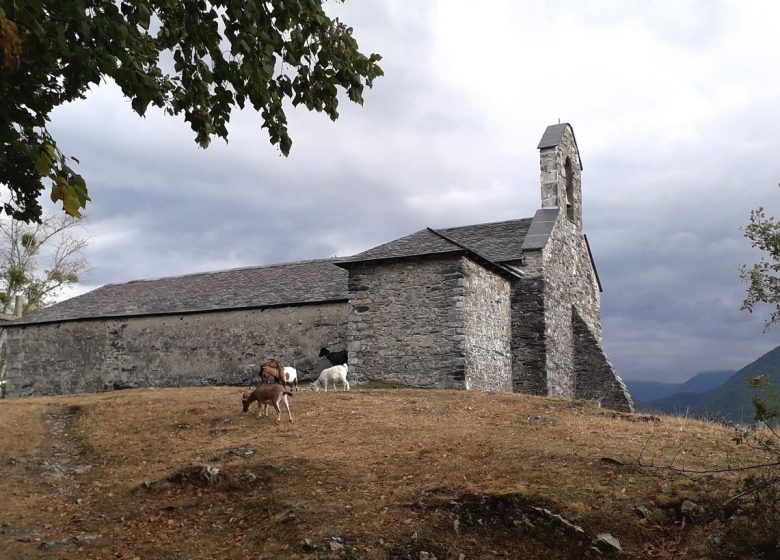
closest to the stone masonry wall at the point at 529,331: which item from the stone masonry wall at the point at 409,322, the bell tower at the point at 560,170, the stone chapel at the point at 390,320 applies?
the stone chapel at the point at 390,320

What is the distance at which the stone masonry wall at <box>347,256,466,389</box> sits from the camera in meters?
21.6

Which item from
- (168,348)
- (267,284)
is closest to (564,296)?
(267,284)

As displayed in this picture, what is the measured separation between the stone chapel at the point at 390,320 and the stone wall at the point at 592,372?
0.15 feet

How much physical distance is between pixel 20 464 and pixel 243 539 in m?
6.68

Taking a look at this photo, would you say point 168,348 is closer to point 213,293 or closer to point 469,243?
point 213,293

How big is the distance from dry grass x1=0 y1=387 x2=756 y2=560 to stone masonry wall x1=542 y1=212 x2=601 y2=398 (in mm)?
7270

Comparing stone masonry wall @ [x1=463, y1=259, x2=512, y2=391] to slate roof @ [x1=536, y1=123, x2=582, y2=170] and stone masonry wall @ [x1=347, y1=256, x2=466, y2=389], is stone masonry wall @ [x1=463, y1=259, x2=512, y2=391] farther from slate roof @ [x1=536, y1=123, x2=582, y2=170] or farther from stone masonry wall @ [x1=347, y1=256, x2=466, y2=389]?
slate roof @ [x1=536, y1=123, x2=582, y2=170]

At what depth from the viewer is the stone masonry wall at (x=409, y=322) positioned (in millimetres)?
21641

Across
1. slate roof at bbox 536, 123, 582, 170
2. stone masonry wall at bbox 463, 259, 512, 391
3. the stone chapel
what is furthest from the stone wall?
slate roof at bbox 536, 123, 582, 170

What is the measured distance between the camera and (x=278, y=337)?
86.0 ft

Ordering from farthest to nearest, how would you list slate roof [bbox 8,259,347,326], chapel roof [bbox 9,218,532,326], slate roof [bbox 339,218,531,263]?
slate roof [bbox 8,259,347,326]
chapel roof [bbox 9,218,532,326]
slate roof [bbox 339,218,531,263]

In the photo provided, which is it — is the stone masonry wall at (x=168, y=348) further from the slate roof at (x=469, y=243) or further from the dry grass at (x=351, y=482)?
the dry grass at (x=351, y=482)

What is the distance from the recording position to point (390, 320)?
22453 mm

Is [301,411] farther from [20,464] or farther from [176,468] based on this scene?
[20,464]
